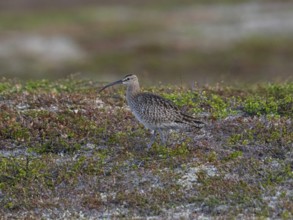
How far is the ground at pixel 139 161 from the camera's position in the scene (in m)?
11.1

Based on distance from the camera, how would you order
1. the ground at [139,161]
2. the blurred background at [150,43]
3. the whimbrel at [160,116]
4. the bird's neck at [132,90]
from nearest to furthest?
1. the ground at [139,161]
2. the whimbrel at [160,116]
3. the bird's neck at [132,90]
4. the blurred background at [150,43]

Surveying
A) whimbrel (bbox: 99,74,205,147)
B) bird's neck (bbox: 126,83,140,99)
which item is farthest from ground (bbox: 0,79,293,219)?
bird's neck (bbox: 126,83,140,99)

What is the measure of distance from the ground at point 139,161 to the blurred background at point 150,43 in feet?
41.8

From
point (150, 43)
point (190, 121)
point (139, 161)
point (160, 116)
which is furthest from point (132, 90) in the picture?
point (150, 43)

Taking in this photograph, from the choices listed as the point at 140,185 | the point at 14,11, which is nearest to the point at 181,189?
the point at 140,185

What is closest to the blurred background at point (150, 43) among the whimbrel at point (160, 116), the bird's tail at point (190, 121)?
the whimbrel at point (160, 116)

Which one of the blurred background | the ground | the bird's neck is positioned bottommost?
the ground

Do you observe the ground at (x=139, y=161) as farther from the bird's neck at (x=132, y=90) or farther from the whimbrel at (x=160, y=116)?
the bird's neck at (x=132, y=90)

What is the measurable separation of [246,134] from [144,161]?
1947mm

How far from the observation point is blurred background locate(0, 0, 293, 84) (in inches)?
1379

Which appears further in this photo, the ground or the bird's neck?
the bird's neck

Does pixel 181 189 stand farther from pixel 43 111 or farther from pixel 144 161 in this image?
pixel 43 111

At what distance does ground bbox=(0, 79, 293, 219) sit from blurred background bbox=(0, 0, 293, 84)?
12.8m

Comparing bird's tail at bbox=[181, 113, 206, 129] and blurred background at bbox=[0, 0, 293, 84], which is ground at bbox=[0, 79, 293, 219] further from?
blurred background at bbox=[0, 0, 293, 84]
